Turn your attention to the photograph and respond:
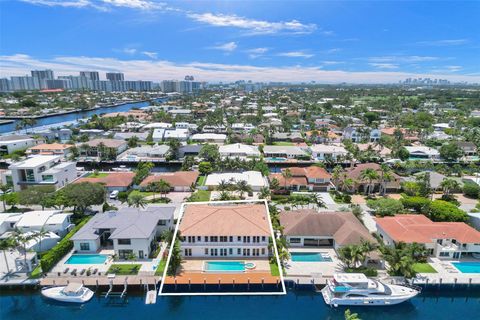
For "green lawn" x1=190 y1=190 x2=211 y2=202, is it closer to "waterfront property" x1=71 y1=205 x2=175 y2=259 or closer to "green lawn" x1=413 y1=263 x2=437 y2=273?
"waterfront property" x1=71 y1=205 x2=175 y2=259

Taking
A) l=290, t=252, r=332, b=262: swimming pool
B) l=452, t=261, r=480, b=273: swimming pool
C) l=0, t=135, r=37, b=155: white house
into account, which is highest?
l=0, t=135, r=37, b=155: white house

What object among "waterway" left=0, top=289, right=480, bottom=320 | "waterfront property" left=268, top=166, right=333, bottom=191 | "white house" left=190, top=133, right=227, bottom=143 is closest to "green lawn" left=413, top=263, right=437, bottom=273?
"waterway" left=0, top=289, right=480, bottom=320

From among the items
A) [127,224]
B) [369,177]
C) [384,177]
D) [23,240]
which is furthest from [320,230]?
[23,240]

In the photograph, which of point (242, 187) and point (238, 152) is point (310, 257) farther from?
point (238, 152)

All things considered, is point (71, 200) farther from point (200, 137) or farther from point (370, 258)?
point (200, 137)

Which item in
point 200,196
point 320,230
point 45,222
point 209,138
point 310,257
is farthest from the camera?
A: point 209,138

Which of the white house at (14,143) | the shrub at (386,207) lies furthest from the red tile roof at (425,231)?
the white house at (14,143)
